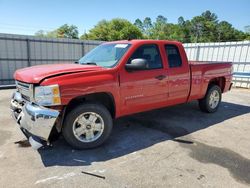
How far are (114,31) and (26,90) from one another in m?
55.6

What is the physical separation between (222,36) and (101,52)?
263 feet

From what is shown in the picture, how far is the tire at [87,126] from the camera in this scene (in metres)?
3.60

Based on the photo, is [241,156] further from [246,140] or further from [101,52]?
[101,52]

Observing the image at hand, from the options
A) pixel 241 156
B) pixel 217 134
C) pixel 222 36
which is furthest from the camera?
pixel 222 36

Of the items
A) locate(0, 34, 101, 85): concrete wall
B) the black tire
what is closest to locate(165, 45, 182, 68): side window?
the black tire

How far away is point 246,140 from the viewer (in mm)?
4387

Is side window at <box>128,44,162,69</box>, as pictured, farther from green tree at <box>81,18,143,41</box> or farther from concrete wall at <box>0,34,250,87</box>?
green tree at <box>81,18,143,41</box>

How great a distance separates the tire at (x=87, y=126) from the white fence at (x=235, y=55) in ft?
33.2

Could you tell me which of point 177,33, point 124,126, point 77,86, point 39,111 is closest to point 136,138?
point 124,126

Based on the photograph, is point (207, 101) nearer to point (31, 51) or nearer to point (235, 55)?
point (235, 55)

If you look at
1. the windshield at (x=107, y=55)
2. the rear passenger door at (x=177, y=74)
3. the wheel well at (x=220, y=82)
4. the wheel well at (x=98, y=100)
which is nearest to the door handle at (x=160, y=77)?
the rear passenger door at (x=177, y=74)

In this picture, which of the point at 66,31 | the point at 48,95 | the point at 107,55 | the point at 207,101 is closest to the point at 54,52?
the point at 107,55

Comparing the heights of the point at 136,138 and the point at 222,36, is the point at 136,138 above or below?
below

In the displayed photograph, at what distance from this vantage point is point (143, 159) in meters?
3.52
